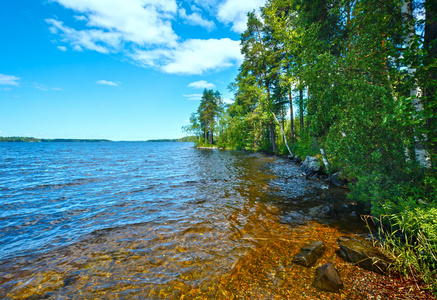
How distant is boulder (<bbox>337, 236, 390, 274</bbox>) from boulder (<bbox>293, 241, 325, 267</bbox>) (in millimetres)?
626

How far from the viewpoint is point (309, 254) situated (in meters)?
5.16

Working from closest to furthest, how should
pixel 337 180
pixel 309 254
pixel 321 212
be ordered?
pixel 309 254, pixel 321 212, pixel 337 180

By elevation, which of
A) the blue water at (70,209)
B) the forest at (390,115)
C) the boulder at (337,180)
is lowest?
the blue water at (70,209)

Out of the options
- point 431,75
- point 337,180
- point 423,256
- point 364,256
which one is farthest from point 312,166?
point 423,256

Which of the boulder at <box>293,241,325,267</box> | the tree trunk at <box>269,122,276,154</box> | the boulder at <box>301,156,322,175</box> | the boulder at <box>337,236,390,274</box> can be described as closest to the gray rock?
the boulder at <box>337,236,390,274</box>

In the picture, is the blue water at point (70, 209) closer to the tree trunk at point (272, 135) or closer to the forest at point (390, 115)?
the forest at point (390, 115)

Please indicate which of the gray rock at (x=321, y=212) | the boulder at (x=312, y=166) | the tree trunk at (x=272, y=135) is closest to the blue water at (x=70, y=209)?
the gray rock at (x=321, y=212)

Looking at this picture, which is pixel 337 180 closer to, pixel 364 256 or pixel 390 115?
pixel 390 115

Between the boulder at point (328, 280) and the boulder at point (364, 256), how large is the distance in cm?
110

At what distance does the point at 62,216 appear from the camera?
30.4 feet

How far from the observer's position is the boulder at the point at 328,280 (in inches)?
162

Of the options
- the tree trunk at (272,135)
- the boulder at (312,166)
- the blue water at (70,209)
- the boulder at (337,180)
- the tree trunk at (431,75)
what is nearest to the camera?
the tree trunk at (431,75)

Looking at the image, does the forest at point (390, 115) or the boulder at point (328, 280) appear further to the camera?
the forest at point (390, 115)

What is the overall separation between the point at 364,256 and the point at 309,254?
1.39m
